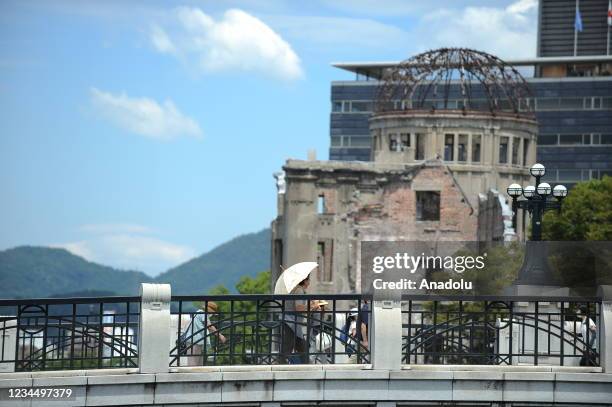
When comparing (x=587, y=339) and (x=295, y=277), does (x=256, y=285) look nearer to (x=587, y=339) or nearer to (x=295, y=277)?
(x=295, y=277)

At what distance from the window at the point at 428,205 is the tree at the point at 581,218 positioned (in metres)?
8.76

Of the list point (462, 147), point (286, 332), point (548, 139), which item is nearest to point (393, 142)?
point (462, 147)

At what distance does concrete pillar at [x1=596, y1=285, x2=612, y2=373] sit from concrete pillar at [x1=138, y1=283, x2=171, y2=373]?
6643 mm

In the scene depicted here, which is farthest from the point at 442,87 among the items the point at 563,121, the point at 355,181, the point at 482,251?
the point at 482,251

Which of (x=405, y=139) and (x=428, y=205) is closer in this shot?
(x=428, y=205)

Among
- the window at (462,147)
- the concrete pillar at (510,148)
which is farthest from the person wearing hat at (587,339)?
the concrete pillar at (510,148)

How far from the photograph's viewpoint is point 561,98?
535ft

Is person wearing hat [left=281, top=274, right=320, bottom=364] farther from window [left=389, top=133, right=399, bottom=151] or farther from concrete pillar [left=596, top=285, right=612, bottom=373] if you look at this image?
window [left=389, top=133, right=399, bottom=151]

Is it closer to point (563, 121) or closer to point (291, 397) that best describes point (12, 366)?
point (291, 397)

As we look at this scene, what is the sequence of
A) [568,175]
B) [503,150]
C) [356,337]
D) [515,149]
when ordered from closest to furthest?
[356,337] < [503,150] < [515,149] < [568,175]

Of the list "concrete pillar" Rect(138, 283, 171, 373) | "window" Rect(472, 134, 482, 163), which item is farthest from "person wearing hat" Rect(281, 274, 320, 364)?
"window" Rect(472, 134, 482, 163)

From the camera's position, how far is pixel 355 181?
104 metres

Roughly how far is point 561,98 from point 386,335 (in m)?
138

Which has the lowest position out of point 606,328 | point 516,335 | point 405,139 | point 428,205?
point 516,335
